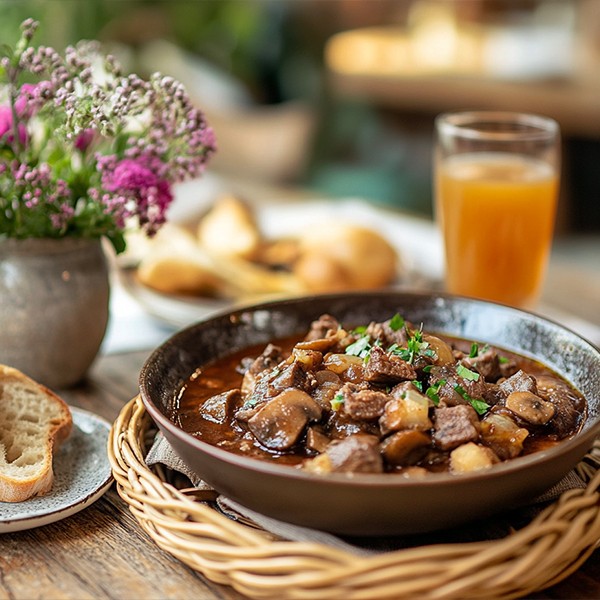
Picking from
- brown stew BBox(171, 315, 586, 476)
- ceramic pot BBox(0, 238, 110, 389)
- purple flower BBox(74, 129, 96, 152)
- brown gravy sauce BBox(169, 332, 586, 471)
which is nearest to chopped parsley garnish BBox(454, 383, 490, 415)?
brown stew BBox(171, 315, 586, 476)

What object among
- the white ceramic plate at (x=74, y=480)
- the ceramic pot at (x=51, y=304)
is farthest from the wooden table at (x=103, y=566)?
the ceramic pot at (x=51, y=304)

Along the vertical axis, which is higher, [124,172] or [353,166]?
[124,172]

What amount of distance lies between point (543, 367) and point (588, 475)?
35 centimetres

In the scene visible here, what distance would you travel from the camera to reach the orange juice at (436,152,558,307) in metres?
3.08

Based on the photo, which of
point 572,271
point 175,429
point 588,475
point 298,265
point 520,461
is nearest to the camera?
point 520,461

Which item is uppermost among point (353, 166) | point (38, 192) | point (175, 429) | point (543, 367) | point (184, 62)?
point (38, 192)

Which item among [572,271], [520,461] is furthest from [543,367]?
[572,271]

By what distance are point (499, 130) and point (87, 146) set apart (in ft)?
5.11

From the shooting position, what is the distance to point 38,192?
7.39 feet

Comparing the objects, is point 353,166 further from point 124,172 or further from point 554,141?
point 124,172

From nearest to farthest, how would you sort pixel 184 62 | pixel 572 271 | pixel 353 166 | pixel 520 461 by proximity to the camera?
pixel 520 461, pixel 572 271, pixel 184 62, pixel 353 166

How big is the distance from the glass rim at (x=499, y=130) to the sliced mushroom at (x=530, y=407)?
149 centimetres

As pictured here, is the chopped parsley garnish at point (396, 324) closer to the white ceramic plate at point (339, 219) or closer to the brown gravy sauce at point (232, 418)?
the brown gravy sauce at point (232, 418)

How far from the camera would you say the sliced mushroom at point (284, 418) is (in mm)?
1723
